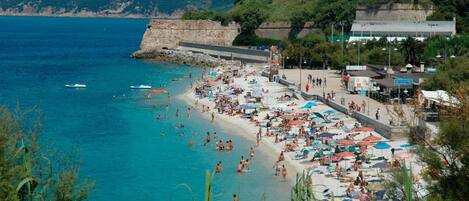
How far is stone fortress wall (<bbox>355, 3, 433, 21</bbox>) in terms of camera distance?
77.2 m

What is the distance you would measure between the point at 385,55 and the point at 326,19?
83.1 feet

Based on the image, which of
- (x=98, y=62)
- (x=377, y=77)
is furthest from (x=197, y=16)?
(x=377, y=77)

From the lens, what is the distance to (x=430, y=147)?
17547mm

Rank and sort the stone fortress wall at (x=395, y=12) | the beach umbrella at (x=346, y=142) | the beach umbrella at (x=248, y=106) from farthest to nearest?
the stone fortress wall at (x=395, y=12) < the beach umbrella at (x=248, y=106) < the beach umbrella at (x=346, y=142)

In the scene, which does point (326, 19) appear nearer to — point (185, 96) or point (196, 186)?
point (185, 96)

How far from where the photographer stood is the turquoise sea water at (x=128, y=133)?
27766 mm

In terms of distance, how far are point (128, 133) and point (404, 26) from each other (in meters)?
38.7

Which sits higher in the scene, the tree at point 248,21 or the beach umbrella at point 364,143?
the tree at point 248,21

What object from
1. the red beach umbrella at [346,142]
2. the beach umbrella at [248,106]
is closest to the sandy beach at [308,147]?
the red beach umbrella at [346,142]

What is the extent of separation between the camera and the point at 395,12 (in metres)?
77.6

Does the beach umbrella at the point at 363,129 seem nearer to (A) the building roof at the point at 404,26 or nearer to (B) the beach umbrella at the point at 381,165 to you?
(B) the beach umbrella at the point at 381,165

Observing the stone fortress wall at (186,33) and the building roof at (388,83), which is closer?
the building roof at (388,83)

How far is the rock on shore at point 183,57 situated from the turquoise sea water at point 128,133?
252 centimetres

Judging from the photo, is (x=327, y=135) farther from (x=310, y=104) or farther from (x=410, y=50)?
(x=410, y=50)
